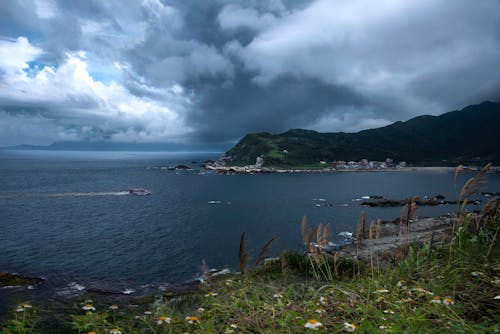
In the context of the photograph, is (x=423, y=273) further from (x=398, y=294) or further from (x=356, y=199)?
(x=356, y=199)

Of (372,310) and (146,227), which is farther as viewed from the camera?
(146,227)

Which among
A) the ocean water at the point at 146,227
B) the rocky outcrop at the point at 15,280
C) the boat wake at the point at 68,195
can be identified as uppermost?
the boat wake at the point at 68,195

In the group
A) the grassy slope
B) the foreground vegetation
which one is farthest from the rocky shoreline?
the grassy slope

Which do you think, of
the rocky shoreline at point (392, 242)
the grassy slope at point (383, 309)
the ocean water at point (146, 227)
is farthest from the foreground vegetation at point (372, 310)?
the ocean water at point (146, 227)

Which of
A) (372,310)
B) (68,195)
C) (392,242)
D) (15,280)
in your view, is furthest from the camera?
(68,195)

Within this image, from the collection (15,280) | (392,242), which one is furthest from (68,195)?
(392,242)

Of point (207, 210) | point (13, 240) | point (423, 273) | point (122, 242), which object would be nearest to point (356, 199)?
point (207, 210)

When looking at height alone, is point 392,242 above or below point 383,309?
below

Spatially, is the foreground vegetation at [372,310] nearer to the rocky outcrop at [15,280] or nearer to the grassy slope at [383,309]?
the grassy slope at [383,309]

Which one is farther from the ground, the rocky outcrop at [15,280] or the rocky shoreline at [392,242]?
the rocky shoreline at [392,242]

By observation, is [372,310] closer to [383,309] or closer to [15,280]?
[383,309]

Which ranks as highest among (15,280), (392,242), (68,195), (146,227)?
(392,242)

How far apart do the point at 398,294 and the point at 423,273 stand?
1.47 meters

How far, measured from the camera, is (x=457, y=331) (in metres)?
3.63
